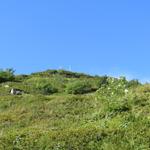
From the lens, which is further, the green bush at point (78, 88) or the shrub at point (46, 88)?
the shrub at point (46, 88)

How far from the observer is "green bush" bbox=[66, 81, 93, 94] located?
101 feet

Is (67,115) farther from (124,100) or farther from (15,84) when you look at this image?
(15,84)

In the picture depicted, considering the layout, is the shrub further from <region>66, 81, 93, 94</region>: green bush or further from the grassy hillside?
<region>66, 81, 93, 94</region>: green bush

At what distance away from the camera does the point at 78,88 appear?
31.2 meters

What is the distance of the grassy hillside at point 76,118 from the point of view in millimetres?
16838

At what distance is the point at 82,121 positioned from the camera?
69.8 ft

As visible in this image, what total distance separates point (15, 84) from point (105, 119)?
13313mm

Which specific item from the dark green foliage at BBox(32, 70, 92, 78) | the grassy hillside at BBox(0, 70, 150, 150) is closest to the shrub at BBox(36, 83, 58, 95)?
the grassy hillside at BBox(0, 70, 150, 150)

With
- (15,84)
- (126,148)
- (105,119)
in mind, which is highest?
(15,84)

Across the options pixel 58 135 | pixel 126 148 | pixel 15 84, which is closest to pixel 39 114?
pixel 58 135

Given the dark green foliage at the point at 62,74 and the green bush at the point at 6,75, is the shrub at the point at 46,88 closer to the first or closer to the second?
the green bush at the point at 6,75

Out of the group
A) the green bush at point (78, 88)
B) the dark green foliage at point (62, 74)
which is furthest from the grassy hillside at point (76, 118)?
the dark green foliage at point (62, 74)

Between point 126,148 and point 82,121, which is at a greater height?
point 82,121

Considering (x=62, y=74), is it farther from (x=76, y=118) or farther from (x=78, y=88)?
(x=76, y=118)
